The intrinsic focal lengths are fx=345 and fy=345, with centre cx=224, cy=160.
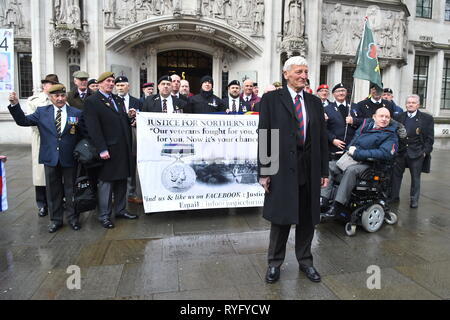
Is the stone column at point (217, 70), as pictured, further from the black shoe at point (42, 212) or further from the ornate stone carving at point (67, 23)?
the black shoe at point (42, 212)

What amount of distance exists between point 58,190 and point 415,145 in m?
5.76

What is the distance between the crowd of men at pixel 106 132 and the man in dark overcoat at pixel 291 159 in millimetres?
1006

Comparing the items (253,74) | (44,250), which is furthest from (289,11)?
(44,250)

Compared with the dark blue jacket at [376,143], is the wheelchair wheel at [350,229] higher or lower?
lower

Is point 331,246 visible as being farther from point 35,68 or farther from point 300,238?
point 35,68

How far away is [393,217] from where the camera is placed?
195 inches

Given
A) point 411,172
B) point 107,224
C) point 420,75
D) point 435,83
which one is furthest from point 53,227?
point 435,83

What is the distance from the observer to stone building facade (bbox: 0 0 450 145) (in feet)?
39.2

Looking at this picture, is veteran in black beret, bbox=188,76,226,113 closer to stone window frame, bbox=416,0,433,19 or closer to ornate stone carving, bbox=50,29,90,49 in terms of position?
ornate stone carving, bbox=50,29,90,49

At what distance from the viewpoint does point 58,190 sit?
461 centimetres

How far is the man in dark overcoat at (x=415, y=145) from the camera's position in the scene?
19.5ft

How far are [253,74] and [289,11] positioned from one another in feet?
8.96

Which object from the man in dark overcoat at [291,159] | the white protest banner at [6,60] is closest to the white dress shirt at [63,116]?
the white protest banner at [6,60]

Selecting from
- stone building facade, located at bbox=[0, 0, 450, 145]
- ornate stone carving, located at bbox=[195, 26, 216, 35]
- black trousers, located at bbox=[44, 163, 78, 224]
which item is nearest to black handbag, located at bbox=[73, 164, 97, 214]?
black trousers, located at bbox=[44, 163, 78, 224]
